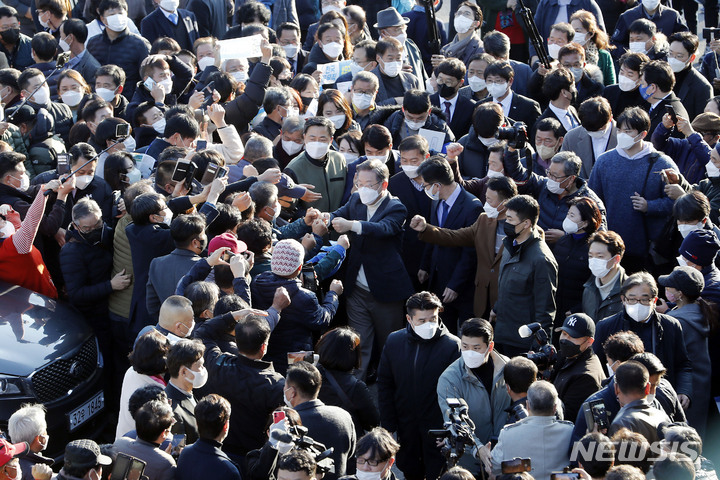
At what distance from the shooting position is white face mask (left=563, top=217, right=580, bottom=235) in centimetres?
772

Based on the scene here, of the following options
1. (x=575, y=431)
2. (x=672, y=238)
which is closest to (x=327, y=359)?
(x=575, y=431)

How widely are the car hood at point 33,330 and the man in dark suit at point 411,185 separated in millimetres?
2791

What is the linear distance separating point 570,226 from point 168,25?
6.97 m

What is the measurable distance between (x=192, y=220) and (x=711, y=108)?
5190mm

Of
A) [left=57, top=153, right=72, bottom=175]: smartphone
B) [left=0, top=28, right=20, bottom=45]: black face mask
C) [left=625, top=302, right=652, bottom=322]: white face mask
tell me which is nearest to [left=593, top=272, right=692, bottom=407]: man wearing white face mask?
[left=625, top=302, right=652, bottom=322]: white face mask

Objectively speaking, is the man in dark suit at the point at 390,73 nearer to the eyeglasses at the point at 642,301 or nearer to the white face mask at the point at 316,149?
the white face mask at the point at 316,149

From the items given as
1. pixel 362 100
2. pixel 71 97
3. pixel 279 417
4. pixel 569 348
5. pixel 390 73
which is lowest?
pixel 71 97

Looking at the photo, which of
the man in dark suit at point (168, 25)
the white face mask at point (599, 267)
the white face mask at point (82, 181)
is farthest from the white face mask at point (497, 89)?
the man in dark suit at point (168, 25)

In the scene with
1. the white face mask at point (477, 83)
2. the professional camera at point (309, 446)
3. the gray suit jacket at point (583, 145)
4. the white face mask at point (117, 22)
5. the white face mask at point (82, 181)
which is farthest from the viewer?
the white face mask at point (117, 22)

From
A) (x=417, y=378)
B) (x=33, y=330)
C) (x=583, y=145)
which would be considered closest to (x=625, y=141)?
(x=583, y=145)

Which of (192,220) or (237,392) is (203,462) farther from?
(192,220)

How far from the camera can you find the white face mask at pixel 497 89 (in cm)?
966

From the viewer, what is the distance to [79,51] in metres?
11.6

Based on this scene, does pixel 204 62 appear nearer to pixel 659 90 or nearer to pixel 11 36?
pixel 11 36
